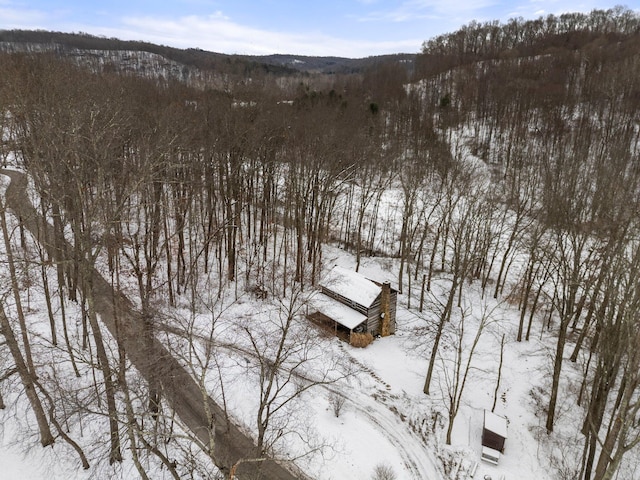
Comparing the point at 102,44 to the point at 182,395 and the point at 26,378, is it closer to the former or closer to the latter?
the point at 182,395

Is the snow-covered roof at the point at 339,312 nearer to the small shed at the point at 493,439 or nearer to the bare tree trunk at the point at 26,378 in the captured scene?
the small shed at the point at 493,439

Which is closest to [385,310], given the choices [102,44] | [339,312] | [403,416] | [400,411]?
[339,312]

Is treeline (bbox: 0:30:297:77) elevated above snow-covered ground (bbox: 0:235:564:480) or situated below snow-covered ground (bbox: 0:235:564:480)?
above

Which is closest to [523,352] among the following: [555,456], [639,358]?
[555,456]

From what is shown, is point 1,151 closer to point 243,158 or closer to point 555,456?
point 243,158

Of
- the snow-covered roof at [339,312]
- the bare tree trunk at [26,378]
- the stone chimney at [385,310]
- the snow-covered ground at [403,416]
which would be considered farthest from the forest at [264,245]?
the stone chimney at [385,310]

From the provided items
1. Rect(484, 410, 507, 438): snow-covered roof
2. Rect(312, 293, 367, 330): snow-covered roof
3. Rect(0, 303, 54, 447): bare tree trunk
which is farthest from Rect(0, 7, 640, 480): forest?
Rect(484, 410, 507, 438): snow-covered roof

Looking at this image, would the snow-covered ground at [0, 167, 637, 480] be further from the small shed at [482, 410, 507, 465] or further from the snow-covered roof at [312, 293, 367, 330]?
the snow-covered roof at [312, 293, 367, 330]

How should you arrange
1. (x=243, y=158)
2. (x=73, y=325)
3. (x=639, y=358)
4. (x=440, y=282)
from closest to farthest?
(x=639, y=358)
(x=73, y=325)
(x=243, y=158)
(x=440, y=282)
